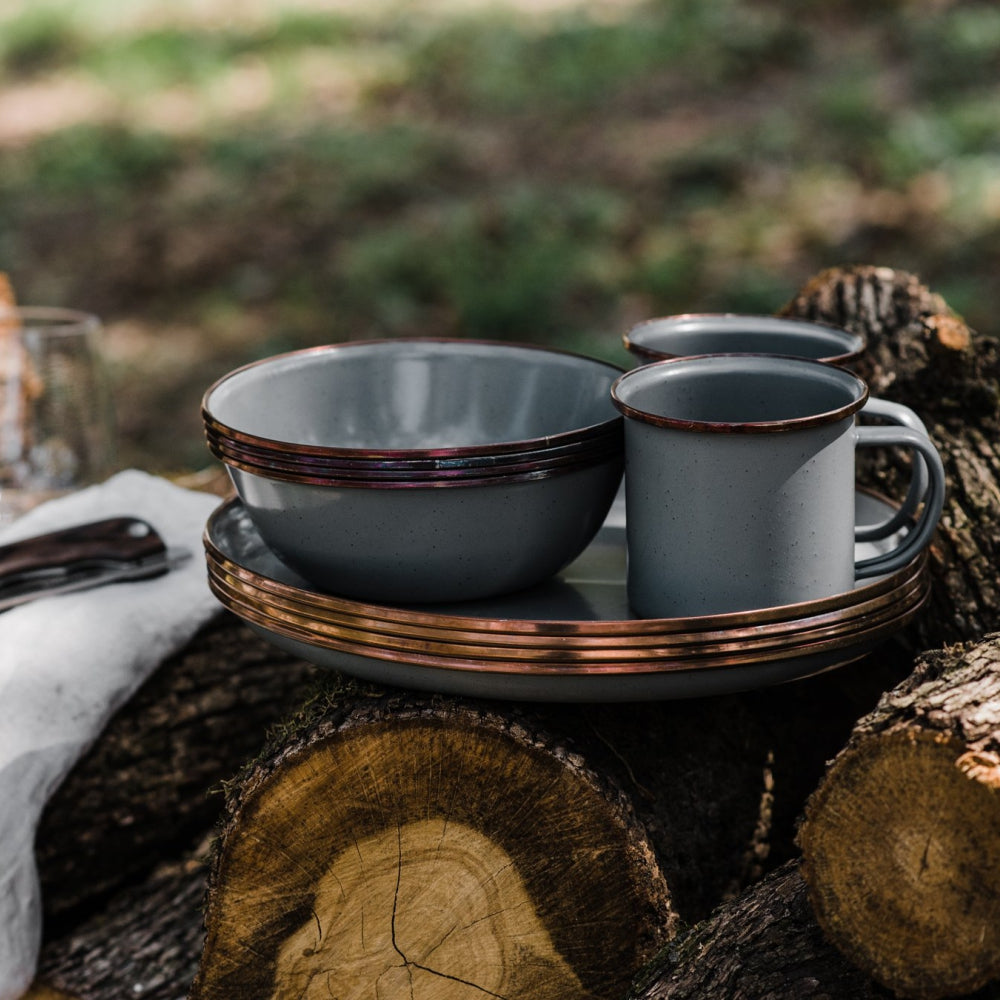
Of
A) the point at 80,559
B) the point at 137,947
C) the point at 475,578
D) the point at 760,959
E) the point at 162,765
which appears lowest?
the point at 137,947

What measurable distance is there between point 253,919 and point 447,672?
1.30 ft

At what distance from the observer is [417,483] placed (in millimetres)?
1208

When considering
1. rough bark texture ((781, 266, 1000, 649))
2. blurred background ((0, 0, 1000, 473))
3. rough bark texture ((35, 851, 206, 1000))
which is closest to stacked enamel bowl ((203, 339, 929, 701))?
rough bark texture ((781, 266, 1000, 649))

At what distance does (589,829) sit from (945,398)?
0.93 meters

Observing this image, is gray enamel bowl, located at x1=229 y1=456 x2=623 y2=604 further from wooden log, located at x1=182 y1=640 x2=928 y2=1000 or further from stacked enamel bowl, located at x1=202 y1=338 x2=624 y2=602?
wooden log, located at x1=182 y1=640 x2=928 y2=1000

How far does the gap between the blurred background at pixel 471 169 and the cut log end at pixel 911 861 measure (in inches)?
138

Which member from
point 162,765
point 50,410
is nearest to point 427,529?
point 162,765

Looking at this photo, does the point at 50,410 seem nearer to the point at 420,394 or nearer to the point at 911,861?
the point at 420,394

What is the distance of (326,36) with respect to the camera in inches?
309

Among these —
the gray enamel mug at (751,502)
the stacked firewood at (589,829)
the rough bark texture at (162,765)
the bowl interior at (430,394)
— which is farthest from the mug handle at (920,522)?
the rough bark texture at (162,765)

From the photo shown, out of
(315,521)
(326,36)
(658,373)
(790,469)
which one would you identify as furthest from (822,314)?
(326,36)

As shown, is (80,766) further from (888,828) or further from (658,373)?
(888,828)

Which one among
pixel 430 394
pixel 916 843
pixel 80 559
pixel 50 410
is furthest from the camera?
pixel 50 410

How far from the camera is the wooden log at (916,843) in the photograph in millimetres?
993
